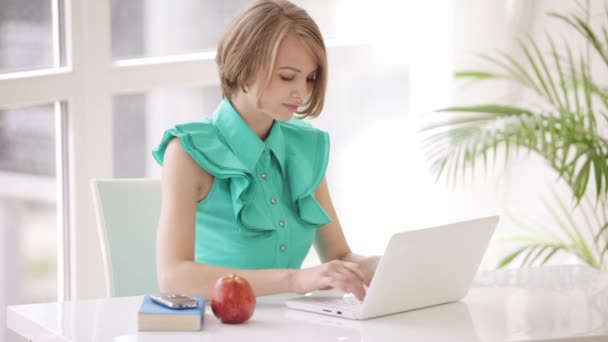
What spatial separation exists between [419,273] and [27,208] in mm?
1955

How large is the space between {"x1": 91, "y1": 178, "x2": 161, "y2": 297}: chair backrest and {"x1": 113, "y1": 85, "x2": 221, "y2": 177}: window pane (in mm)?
1194

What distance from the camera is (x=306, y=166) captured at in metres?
2.50

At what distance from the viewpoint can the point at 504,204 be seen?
4398mm

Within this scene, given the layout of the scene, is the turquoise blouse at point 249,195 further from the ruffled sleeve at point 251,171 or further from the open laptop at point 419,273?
the open laptop at point 419,273

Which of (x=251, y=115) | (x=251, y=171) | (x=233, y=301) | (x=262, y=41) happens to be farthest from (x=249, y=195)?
(x=233, y=301)

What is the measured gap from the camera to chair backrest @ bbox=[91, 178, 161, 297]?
2.52 meters

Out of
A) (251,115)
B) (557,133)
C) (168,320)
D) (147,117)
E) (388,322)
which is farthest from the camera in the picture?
(147,117)

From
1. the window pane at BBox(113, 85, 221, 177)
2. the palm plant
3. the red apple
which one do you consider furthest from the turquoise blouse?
the window pane at BBox(113, 85, 221, 177)

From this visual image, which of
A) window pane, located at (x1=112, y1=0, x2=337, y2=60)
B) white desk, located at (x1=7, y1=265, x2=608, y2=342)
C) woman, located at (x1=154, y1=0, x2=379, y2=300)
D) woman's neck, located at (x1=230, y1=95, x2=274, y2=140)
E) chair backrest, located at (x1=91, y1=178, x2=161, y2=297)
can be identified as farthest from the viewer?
window pane, located at (x1=112, y1=0, x2=337, y2=60)

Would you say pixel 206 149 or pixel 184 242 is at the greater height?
pixel 206 149

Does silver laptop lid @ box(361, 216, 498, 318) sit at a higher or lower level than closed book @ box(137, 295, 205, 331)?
higher

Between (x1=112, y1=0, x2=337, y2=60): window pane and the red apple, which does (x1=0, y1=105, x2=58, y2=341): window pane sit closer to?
(x1=112, y1=0, x2=337, y2=60): window pane

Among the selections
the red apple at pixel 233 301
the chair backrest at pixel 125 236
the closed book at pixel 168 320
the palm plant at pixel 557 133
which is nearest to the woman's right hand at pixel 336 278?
the red apple at pixel 233 301

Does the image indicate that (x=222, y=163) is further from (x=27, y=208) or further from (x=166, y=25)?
(x=166, y=25)
